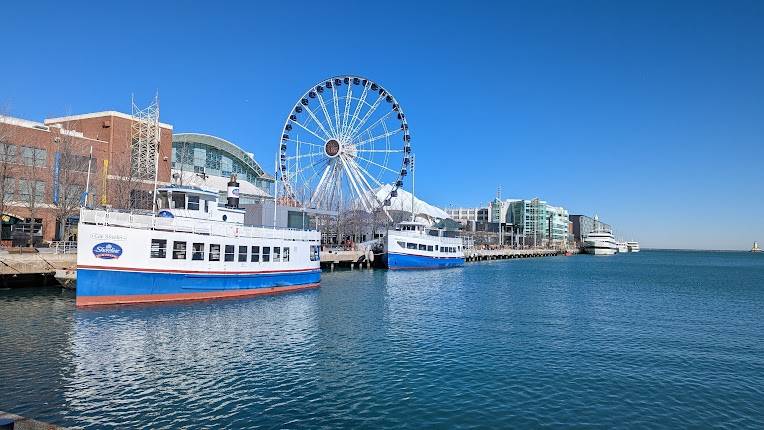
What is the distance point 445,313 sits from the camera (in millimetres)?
36281

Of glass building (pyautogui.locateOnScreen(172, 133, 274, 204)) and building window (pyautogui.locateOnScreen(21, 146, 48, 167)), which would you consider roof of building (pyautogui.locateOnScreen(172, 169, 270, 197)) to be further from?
building window (pyautogui.locateOnScreen(21, 146, 48, 167))

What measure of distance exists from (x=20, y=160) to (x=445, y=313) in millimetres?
55745

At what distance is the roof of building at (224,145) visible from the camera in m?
101

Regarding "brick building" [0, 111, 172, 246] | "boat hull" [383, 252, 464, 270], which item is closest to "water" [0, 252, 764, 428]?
"brick building" [0, 111, 172, 246]

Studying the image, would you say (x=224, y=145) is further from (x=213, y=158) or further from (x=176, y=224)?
(x=176, y=224)

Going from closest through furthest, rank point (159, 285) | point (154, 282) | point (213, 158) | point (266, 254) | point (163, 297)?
1. point (154, 282)
2. point (159, 285)
3. point (163, 297)
4. point (266, 254)
5. point (213, 158)

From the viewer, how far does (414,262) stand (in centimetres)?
8188

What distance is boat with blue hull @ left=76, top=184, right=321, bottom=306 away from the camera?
3092 centimetres

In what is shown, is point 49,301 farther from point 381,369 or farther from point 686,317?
point 686,317

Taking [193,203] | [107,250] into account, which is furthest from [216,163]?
[107,250]

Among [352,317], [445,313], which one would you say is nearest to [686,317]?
[445,313]

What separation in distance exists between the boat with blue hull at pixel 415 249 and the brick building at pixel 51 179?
36.2 metres

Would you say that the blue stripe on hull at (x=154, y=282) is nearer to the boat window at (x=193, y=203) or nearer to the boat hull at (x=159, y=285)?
the boat hull at (x=159, y=285)

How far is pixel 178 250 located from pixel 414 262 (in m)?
51.4
